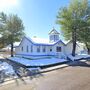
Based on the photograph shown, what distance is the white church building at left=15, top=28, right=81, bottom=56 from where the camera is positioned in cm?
3135

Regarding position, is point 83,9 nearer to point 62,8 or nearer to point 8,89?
point 62,8

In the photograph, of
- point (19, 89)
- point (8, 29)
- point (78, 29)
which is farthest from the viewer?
point (8, 29)

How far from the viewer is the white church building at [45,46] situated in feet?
103

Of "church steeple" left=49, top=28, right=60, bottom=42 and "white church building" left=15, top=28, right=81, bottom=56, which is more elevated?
"church steeple" left=49, top=28, right=60, bottom=42

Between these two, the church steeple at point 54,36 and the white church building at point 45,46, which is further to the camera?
the church steeple at point 54,36

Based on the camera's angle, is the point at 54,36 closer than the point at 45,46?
No

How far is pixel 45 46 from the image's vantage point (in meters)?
32.5

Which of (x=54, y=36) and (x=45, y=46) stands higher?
(x=54, y=36)

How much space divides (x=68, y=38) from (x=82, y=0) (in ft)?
28.8

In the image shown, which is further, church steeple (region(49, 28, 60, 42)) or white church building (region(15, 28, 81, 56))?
church steeple (region(49, 28, 60, 42))

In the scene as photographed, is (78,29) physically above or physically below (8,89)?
above

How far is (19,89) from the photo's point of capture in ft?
35.3

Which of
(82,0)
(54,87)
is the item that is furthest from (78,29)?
(54,87)

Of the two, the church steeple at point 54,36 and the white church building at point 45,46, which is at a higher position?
the church steeple at point 54,36
